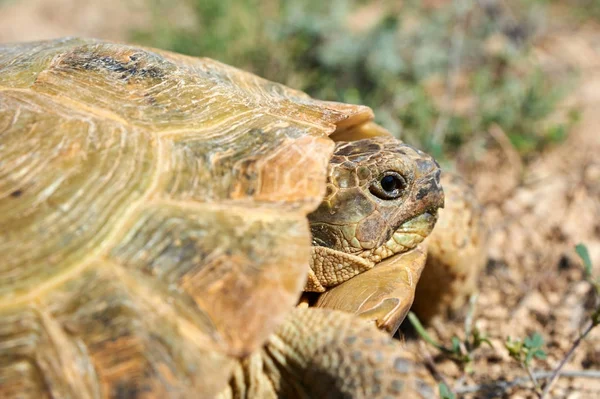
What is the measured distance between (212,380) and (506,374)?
63.4 inches

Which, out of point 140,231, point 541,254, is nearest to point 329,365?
point 140,231

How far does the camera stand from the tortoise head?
2.11 m

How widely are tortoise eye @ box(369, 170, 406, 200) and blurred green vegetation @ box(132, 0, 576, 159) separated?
4.04ft

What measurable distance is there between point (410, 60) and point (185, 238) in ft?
10.6

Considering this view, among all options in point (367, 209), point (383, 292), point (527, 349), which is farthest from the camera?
point (527, 349)

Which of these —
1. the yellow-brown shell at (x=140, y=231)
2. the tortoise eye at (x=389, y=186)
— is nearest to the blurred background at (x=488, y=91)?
the tortoise eye at (x=389, y=186)

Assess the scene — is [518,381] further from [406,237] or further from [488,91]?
[488,91]

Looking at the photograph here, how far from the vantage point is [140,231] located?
1.64 m

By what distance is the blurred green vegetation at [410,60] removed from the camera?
3916 mm

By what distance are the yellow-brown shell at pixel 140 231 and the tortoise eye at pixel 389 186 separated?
278mm

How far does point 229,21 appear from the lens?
457cm

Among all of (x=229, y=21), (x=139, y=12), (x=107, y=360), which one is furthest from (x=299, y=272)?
(x=139, y=12)

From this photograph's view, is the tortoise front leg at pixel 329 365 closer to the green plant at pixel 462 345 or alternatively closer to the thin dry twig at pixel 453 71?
the green plant at pixel 462 345

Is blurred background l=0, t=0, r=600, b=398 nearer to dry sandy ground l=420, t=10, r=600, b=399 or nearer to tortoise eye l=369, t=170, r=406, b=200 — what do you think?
dry sandy ground l=420, t=10, r=600, b=399
